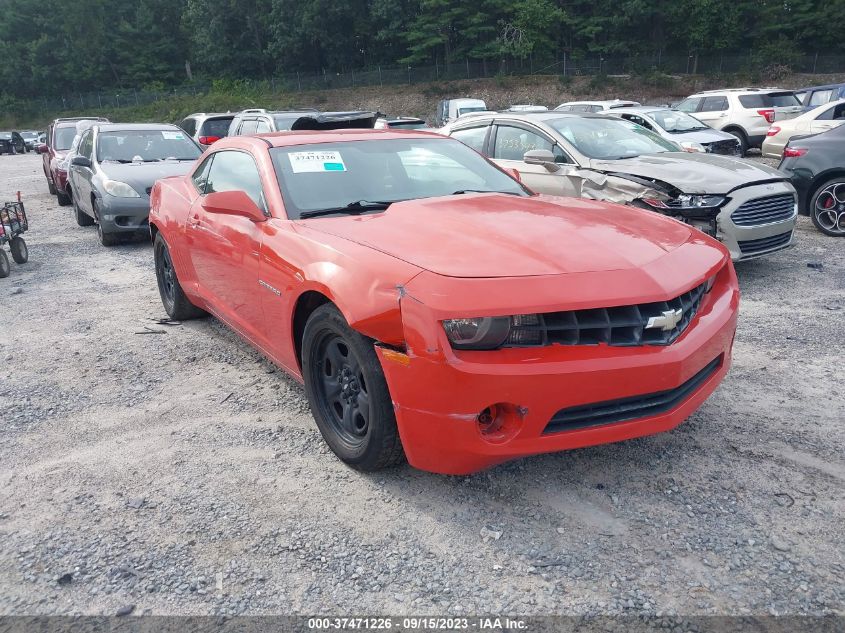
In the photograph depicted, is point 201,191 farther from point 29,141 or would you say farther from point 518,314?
point 29,141

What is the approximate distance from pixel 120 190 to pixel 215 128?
708cm

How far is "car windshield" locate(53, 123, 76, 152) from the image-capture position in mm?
15453

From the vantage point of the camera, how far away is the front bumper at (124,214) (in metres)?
9.12

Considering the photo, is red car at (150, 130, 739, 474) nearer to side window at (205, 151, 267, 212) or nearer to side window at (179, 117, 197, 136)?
side window at (205, 151, 267, 212)

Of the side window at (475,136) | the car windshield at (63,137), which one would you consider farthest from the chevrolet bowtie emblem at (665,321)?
the car windshield at (63,137)

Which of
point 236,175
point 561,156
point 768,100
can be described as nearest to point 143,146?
point 561,156

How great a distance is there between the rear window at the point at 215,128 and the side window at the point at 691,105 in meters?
11.7

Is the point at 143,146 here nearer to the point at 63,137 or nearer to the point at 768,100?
the point at 63,137

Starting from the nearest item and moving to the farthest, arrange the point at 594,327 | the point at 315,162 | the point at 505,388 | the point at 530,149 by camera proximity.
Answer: the point at 505,388 → the point at 594,327 → the point at 315,162 → the point at 530,149

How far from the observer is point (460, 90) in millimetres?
48312

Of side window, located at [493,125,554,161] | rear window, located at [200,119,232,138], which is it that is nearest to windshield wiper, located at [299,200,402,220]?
side window, located at [493,125,554,161]

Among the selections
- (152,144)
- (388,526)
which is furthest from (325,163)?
(152,144)

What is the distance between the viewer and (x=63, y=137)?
1582cm

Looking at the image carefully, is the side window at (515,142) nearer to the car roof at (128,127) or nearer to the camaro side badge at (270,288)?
the camaro side badge at (270,288)
